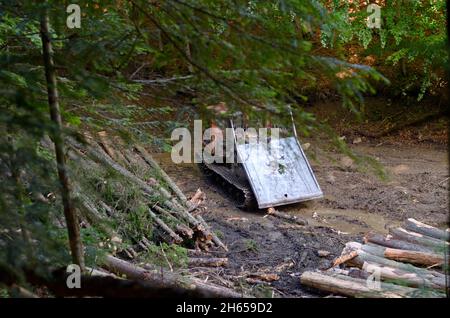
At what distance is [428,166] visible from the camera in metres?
11.3

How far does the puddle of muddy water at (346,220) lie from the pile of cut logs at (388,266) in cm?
194

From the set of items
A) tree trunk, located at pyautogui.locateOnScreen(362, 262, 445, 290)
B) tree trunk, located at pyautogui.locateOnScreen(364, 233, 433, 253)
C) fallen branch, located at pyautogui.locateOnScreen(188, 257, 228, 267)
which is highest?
tree trunk, located at pyautogui.locateOnScreen(364, 233, 433, 253)

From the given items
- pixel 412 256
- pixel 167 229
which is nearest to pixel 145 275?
pixel 167 229

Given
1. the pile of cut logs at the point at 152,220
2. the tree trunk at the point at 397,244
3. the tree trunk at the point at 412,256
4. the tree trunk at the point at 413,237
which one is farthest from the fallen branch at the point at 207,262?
the tree trunk at the point at 413,237

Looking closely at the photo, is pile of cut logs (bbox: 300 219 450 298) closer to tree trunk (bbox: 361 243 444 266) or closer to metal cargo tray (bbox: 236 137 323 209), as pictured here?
tree trunk (bbox: 361 243 444 266)

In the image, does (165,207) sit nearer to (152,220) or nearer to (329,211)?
(152,220)

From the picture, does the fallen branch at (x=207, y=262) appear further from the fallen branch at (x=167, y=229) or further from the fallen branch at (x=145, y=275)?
the fallen branch at (x=145, y=275)

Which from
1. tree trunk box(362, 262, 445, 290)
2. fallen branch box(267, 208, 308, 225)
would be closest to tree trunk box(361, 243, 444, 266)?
tree trunk box(362, 262, 445, 290)

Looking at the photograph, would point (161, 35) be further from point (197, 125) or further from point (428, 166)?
point (428, 166)

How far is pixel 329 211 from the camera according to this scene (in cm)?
938

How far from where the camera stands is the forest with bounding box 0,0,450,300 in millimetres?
2775

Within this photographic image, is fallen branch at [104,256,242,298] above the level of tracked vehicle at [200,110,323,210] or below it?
below

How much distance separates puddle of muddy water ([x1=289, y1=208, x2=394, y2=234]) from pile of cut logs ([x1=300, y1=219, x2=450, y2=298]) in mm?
1935
